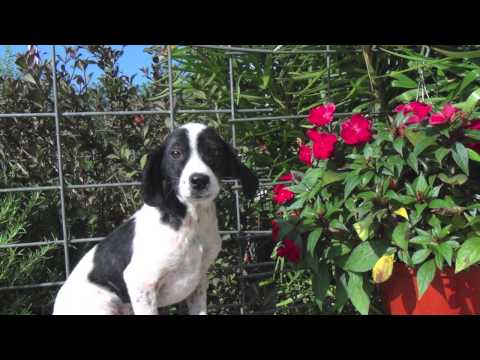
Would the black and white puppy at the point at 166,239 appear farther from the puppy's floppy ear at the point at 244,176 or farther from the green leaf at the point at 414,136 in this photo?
the green leaf at the point at 414,136

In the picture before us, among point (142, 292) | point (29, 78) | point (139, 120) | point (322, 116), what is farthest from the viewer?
point (139, 120)

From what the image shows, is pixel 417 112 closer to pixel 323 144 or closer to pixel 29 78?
pixel 323 144

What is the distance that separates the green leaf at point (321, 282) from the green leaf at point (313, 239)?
0.12 meters

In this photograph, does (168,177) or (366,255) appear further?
(366,255)

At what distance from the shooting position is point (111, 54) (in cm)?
346

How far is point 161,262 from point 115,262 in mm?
256

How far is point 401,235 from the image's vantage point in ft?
7.26

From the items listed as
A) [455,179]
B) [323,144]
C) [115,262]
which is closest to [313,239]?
[323,144]

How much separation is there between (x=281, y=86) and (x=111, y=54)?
113 cm

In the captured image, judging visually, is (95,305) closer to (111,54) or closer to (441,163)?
(441,163)

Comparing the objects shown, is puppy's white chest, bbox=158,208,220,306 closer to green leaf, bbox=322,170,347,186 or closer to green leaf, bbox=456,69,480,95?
green leaf, bbox=322,170,347,186

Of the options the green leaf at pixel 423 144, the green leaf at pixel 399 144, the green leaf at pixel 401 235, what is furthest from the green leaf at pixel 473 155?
the green leaf at pixel 401 235

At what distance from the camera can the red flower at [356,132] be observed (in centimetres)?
237

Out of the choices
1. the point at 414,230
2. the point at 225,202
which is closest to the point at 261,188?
the point at 225,202
